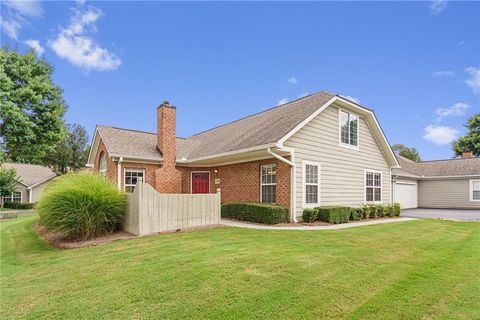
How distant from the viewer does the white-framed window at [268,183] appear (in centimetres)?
1168

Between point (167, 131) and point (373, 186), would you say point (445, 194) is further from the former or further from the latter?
point (167, 131)

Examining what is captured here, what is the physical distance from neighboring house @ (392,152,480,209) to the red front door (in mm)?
13010

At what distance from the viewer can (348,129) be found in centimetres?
1375

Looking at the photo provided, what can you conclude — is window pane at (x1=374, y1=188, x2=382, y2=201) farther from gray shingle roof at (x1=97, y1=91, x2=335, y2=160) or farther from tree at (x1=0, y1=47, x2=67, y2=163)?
tree at (x1=0, y1=47, x2=67, y2=163)

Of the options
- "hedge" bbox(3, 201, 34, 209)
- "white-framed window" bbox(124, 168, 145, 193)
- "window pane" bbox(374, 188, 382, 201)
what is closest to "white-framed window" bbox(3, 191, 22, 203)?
"hedge" bbox(3, 201, 34, 209)

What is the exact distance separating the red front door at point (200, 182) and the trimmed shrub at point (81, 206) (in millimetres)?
7382

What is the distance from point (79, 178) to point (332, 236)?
294 inches

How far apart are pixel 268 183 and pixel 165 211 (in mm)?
5064

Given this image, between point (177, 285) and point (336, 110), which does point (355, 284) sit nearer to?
point (177, 285)

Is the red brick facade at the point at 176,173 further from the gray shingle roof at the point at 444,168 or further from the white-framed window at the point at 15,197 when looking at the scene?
the white-framed window at the point at 15,197

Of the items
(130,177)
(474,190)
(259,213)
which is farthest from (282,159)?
(474,190)

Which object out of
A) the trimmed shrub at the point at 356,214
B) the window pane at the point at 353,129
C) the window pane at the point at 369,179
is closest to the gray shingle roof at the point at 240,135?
the window pane at the point at 353,129

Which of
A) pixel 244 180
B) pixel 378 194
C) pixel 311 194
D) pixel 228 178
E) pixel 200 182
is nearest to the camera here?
pixel 311 194

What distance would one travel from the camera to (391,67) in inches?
603
